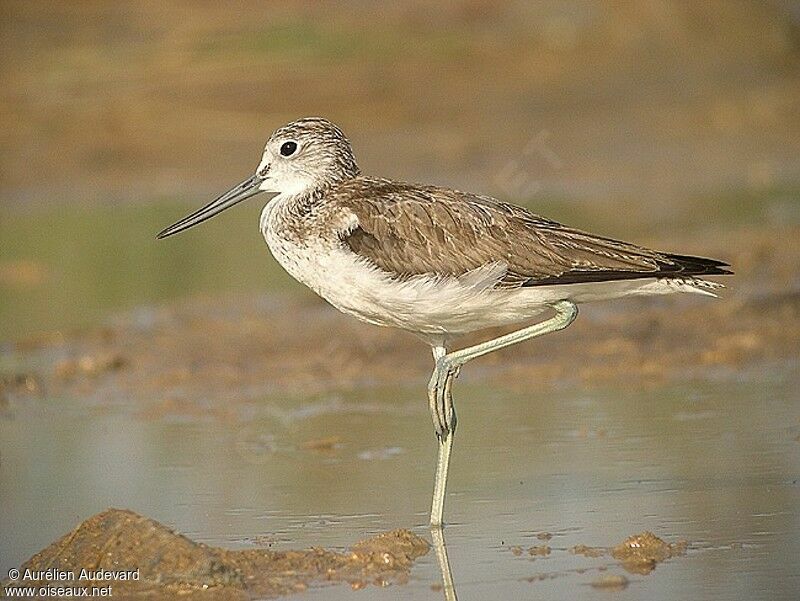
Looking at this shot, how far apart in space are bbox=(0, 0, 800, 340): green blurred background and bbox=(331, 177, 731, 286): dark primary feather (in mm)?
6700

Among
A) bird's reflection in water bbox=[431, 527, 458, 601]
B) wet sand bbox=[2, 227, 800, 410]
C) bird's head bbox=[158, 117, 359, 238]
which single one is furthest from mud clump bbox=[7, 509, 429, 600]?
wet sand bbox=[2, 227, 800, 410]

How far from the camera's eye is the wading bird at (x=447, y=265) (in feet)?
25.7

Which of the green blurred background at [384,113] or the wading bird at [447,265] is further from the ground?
the green blurred background at [384,113]

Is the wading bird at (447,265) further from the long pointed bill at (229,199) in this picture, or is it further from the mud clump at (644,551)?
the mud clump at (644,551)

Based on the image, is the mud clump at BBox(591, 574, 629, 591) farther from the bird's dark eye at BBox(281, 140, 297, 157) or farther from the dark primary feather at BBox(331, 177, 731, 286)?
the bird's dark eye at BBox(281, 140, 297, 157)

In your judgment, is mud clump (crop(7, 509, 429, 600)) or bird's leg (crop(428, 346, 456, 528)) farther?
bird's leg (crop(428, 346, 456, 528))

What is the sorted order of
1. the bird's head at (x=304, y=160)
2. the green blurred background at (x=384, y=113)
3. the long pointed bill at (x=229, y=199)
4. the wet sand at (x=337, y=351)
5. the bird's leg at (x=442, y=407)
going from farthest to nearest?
the green blurred background at (x=384, y=113)
the wet sand at (x=337, y=351)
the long pointed bill at (x=229, y=199)
the bird's head at (x=304, y=160)
the bird's leg at (x=442, y=407)

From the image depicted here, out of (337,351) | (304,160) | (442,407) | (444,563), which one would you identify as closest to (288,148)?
(304,160)

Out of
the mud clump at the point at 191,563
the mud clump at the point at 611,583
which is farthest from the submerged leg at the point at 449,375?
the mud clump at the point at 611,583

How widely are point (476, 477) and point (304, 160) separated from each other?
69.6 inches

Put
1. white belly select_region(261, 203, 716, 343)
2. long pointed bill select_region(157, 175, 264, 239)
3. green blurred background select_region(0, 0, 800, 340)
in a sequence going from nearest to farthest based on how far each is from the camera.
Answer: white belly select_region(261, 203, 716, 343)
long pointed bill select_region(157, 175, 264, 239)
green blurred background select_region(0, 0, 800, 340)

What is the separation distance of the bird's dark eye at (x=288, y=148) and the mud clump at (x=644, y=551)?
107 inches

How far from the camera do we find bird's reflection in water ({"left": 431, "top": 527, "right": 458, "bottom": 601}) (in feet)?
21.4

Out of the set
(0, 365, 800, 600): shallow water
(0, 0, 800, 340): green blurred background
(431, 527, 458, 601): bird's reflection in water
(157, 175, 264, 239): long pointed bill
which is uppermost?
(0, 0, 800, 340): green blurred background
